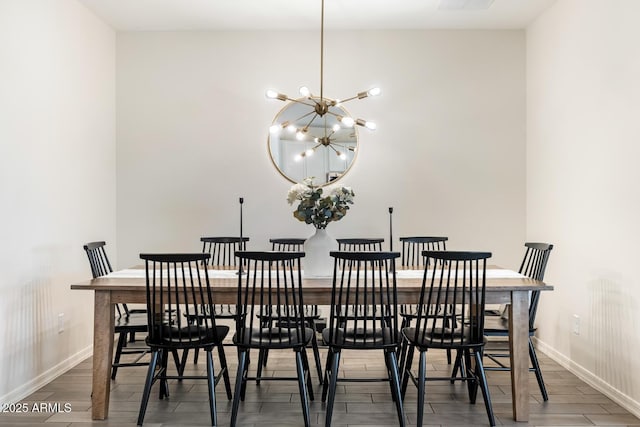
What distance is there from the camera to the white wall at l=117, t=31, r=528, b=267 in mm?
4621

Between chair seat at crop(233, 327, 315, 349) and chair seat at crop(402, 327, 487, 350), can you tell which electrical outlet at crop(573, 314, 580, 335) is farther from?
chair seat at crop(233, 327, 315, 349)

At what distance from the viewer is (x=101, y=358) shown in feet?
9.33

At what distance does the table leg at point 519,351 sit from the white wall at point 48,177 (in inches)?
118

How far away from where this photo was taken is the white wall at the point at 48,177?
3.15 m

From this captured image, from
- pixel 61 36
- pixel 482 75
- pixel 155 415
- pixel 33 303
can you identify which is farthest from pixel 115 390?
pixel 482 75

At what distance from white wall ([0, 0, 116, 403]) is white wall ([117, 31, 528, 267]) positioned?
1.09 feet

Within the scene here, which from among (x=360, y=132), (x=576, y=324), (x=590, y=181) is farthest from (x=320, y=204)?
(x=576, y=324)

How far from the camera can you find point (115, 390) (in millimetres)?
3311

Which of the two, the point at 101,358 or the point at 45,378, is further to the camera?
the point at 45,378

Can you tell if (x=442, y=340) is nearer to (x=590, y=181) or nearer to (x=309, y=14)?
(x=590, y=181)

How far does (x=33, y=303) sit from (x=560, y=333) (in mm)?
Result: 3838

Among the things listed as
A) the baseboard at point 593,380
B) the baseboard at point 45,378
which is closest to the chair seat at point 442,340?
the baseboard at point 593,380

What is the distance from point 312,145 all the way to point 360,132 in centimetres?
46

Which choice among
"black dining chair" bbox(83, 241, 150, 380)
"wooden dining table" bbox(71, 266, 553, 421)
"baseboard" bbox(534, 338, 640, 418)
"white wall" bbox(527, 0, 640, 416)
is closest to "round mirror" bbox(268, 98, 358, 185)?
"white wall" bbox(527, 0, 640, 416)
